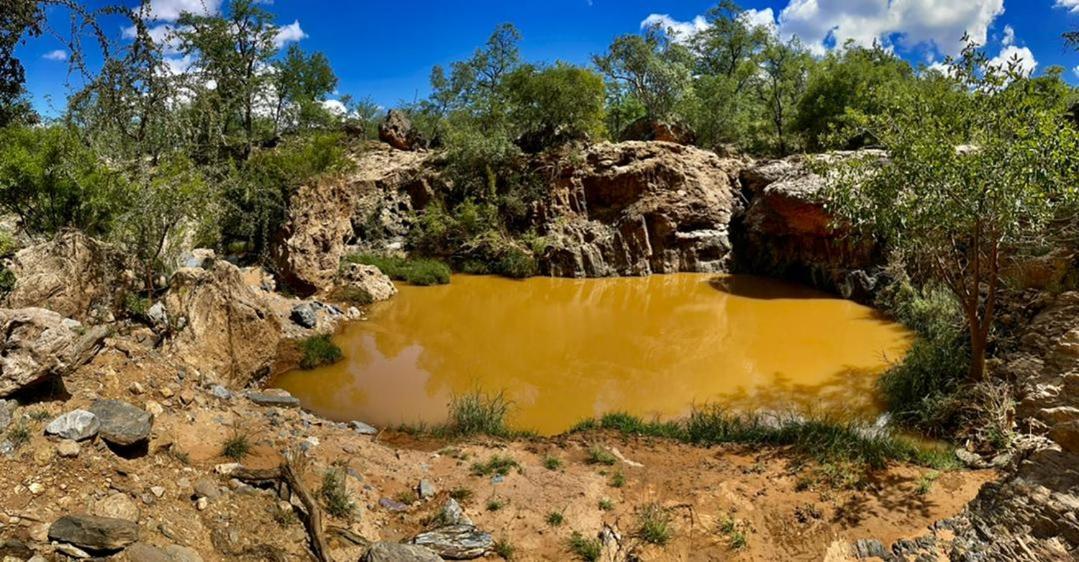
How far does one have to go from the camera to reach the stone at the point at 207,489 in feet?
12.4

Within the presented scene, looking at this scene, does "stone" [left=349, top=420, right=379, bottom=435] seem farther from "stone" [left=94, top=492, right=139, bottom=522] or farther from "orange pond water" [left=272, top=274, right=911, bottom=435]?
"stone" [left=94, top=492, right=139, bottom=522]

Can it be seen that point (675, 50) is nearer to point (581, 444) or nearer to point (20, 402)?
point (581, 444)

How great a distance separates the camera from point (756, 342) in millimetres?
11070

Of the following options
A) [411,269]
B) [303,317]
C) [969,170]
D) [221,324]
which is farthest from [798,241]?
[221,324]

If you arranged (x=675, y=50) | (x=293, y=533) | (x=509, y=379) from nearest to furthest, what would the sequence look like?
(x=293, y=533) < (x=509, y=379) < (x=675, y=50)

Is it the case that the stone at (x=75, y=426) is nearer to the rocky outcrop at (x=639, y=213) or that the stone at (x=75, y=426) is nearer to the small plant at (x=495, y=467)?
the small plant at (x=495, y=467)

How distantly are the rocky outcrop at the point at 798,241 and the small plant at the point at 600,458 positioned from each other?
9.43m

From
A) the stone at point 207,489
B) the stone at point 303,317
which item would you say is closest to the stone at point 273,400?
the stone at point 207,489

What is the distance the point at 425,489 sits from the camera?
495cm

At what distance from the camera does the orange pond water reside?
827 centimetres

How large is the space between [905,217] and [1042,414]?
2311mm

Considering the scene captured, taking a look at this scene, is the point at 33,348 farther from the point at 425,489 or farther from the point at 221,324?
the point at 221,324

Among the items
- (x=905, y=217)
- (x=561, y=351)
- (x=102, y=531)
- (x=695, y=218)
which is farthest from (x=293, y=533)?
(x=695, y=218)

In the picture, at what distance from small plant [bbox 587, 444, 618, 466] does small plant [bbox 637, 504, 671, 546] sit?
1.04m
